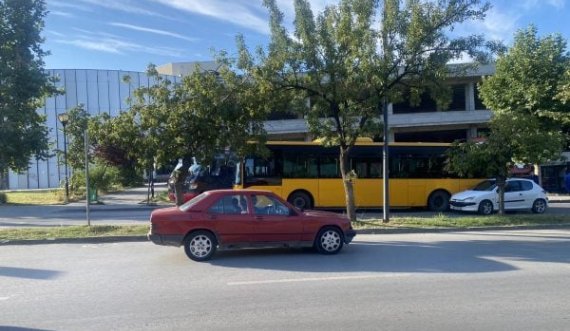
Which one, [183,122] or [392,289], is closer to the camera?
[392,289]

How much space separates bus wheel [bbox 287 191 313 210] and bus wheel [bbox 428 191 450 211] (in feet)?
16.7

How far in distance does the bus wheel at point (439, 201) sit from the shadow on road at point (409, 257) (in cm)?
943

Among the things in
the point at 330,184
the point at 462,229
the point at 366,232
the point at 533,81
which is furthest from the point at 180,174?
the point at 533,81

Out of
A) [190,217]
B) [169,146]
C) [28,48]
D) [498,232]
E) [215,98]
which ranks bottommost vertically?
[498,232]

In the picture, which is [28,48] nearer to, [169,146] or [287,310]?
[169,146]

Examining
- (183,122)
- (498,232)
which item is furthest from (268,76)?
(498,232)

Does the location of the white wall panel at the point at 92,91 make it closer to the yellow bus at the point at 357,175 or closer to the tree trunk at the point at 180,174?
the yellow bus at the point at 357,175

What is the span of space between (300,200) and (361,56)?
818 centimetres

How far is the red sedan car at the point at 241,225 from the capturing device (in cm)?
1037

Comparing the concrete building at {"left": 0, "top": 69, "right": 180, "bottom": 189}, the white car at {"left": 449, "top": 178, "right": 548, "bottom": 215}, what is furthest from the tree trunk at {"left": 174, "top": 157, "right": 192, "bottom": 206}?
Result: the concrete building at {"left": 0, "top": 69, "right": 180, "bottom": 189}

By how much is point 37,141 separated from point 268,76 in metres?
6.80

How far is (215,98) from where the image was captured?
1476 centimetres

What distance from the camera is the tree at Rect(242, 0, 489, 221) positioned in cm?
1460

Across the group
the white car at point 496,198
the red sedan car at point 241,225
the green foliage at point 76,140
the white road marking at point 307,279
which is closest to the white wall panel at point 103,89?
the green foliage at point 76,140
